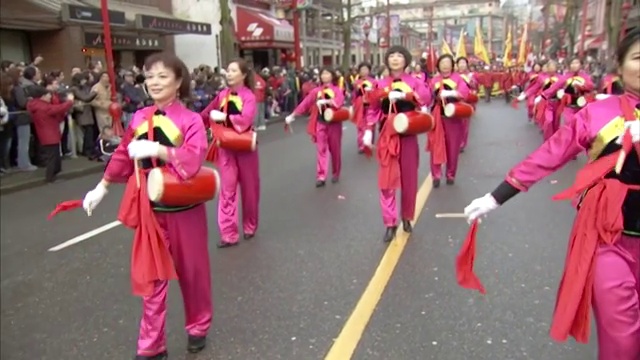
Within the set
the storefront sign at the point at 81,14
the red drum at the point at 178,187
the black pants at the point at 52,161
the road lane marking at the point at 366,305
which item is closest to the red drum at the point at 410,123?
the road lane marking at the point at 366,305

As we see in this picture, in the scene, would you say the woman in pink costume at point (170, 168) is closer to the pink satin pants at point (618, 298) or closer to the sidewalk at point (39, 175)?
the pink satin pants at point (618, 298)

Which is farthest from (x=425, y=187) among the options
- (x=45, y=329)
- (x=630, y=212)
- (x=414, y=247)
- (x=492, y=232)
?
(x=630, y=212)

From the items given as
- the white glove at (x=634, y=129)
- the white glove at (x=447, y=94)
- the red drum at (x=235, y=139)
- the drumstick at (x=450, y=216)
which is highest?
the white glove at (x=634, y=129)

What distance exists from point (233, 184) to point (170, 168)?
9.33 feet

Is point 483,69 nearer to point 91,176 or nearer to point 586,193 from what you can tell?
point 91,176

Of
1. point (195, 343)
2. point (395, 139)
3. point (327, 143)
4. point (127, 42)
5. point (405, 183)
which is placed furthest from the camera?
point (127, 42)

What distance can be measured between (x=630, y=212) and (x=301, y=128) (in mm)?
16868

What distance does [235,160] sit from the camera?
20.8 ft

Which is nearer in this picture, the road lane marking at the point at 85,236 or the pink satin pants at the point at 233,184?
the pink satin pants at the point at 233,184

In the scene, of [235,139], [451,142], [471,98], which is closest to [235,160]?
[235,139]

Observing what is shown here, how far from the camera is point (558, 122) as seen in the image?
37.9ft

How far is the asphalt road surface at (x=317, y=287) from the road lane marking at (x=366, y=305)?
0.06ft

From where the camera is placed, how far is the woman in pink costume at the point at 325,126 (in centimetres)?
966

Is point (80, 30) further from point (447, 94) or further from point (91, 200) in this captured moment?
point (91, 200)
